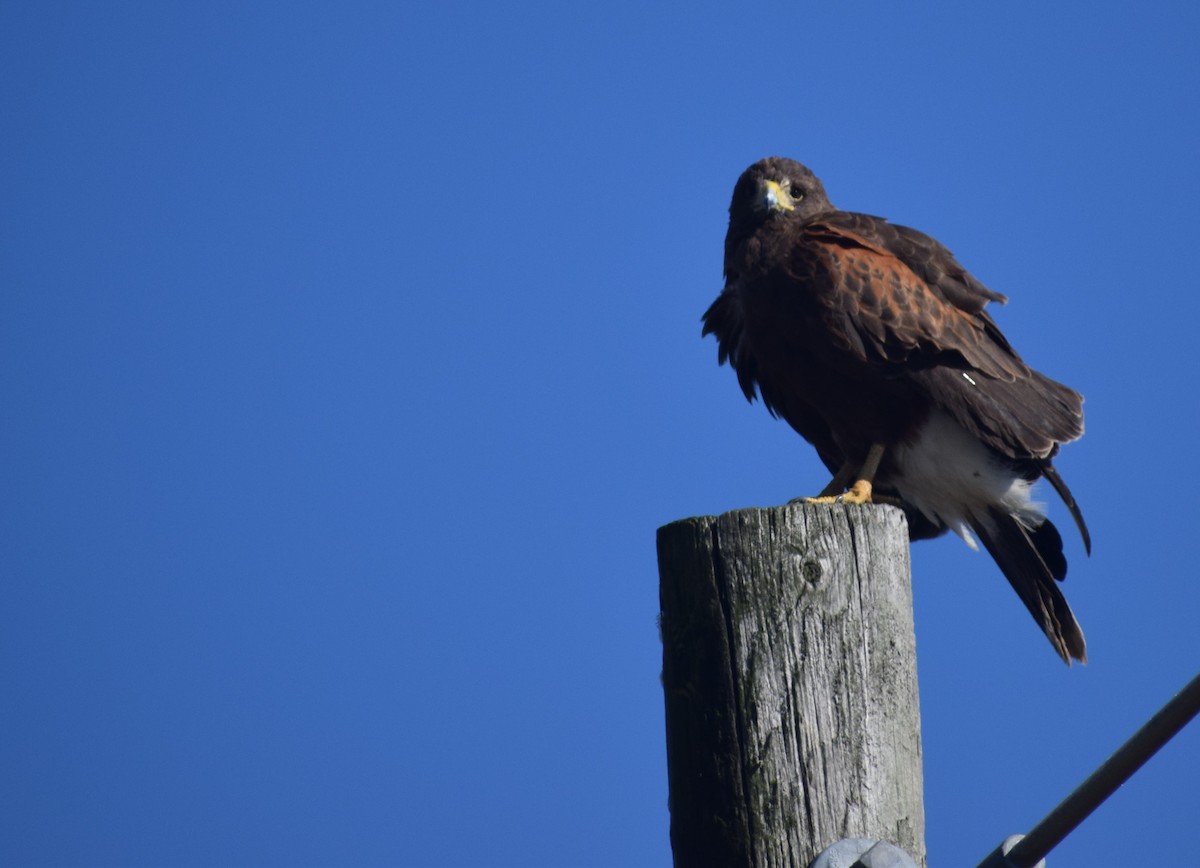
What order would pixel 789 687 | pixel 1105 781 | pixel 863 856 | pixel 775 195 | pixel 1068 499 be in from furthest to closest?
pixel 775 195
pixel 1068 499
pixel 789 687
pixel 863 856
pixel 1105 781

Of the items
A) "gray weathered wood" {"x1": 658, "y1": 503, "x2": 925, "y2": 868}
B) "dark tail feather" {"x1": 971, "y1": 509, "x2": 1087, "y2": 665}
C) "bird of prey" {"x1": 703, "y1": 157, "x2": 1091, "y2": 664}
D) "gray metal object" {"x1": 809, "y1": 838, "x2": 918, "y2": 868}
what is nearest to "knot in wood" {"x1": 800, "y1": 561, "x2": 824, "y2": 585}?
"gray weathered wood" {"x1": 658, "y1": 503, "x2": 925, "y2": 868}

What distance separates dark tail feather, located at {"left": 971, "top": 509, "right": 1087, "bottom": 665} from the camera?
493cm

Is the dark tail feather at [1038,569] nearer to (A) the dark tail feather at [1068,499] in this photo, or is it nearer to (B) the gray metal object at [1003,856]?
(A) the dark tail feather at [1068,499]

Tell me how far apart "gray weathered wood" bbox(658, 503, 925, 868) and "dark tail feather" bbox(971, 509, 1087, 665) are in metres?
2.29

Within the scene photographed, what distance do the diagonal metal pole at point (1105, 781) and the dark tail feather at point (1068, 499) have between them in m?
2.47

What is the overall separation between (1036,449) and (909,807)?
2.45 meters

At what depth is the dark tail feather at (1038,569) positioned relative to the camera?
493 centimetres

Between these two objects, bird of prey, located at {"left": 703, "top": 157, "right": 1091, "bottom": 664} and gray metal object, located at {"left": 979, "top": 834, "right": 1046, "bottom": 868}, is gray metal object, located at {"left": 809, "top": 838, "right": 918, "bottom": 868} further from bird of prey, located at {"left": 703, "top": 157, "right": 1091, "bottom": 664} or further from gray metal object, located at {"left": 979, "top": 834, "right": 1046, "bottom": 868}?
bird of prey, located at {"left": 703, "top": 157, "right": 1091, "bottom": 664}

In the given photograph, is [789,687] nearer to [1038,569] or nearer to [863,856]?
[863,856]

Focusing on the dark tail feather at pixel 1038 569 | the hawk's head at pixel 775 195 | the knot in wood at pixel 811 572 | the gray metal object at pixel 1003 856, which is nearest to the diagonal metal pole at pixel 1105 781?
the gray metal object at pixel 1003 856

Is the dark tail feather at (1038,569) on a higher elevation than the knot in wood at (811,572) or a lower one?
higher

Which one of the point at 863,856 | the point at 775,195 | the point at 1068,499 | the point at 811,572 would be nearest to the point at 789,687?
the point at 811,572

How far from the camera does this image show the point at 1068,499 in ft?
16.0

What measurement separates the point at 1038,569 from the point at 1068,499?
1.34 feet
